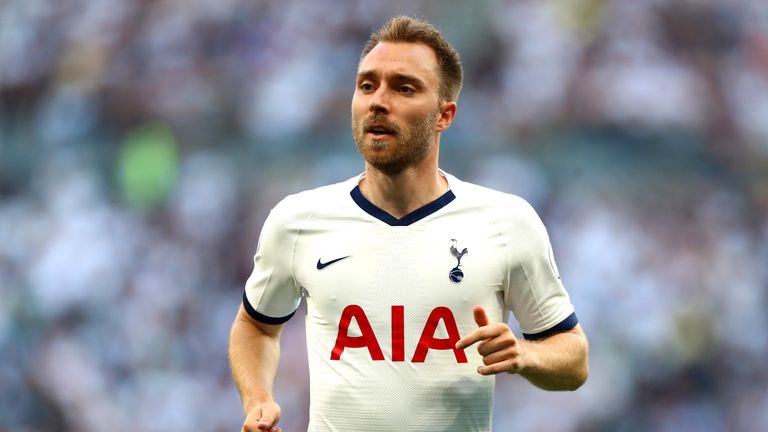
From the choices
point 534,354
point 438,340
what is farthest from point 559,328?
point 438,340

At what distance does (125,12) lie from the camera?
8.53m

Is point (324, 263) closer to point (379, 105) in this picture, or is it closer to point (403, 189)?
point (403, 189)

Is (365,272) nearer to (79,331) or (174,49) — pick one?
(79,331)

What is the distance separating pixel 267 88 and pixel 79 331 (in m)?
2.36

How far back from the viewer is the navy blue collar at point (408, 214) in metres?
3.34

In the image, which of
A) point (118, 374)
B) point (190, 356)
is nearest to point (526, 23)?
point (190, 356)

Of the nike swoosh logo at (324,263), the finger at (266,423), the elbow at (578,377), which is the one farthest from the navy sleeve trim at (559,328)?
the finger at (266,423)

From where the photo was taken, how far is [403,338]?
319 centimetres

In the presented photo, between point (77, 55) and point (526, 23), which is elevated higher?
point (77, 55)

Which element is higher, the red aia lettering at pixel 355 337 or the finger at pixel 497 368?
the red aia lettering at pixel 355 337

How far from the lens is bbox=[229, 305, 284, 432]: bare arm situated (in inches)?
131

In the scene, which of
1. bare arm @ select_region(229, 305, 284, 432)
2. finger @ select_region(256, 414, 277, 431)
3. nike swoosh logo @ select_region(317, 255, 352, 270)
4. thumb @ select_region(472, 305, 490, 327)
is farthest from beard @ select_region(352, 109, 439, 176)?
finger @ select_region(256, 414, 277, 431)

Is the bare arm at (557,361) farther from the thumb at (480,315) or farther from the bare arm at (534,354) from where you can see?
the thumb at (480,315)

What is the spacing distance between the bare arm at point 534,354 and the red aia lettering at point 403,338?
227mm
